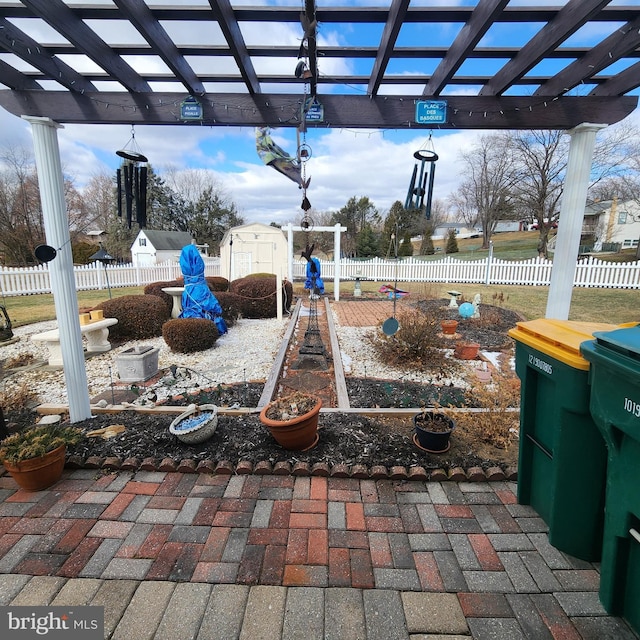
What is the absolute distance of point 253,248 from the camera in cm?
1369

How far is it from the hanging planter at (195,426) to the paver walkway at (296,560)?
0.34 metres

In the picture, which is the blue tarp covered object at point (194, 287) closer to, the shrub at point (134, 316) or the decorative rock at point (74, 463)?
the shrub at point (134, 316)

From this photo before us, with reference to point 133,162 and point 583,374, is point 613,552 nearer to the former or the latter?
point 583,374

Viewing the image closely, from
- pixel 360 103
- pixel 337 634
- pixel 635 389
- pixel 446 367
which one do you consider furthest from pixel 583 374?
pixel 446 367

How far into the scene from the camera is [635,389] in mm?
1262

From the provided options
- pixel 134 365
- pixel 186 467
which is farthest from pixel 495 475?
pixel 134 365

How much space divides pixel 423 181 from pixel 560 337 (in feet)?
7.23

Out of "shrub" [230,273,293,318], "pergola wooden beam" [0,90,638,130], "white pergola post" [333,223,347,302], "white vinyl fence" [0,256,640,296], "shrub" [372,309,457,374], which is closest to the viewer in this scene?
"pergola wooden beam" [0,90,638,130]

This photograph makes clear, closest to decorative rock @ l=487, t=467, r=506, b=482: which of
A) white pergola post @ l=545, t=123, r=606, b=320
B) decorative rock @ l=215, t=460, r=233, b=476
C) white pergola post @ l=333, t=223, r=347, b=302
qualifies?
white pergola post @ l=545, t=123, r=606, b=320

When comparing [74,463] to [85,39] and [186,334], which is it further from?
[186,334]

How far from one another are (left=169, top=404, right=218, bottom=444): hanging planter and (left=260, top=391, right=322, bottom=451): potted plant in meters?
0.48

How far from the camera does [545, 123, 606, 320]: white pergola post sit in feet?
9.53

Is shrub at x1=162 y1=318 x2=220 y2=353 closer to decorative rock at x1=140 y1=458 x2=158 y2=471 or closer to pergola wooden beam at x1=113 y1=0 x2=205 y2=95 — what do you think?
decorative rock at x1=140 y1=458 x2=158 y2=471

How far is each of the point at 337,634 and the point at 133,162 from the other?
3.84m
